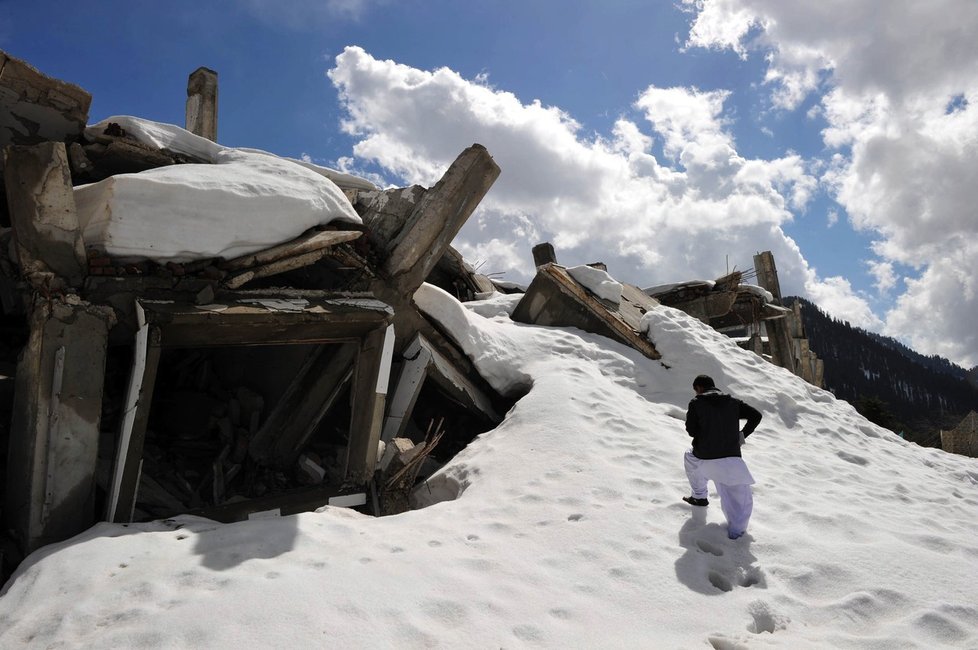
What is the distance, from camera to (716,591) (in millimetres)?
3836

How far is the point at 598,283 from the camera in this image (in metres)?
10.6

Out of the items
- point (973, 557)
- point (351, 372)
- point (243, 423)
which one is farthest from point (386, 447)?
point (973, 557)

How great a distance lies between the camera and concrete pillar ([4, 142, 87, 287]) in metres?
4.47

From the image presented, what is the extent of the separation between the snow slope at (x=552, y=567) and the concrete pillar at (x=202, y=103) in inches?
313

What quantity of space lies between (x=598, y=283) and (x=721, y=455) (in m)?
6.07

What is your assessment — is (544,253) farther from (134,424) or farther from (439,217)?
(134,424)

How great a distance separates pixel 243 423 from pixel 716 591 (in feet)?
18.7

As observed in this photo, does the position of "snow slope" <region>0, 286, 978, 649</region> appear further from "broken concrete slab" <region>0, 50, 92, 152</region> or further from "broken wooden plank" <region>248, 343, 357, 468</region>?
"broken concrete slab" <region>0, 50, 92, 152</region>

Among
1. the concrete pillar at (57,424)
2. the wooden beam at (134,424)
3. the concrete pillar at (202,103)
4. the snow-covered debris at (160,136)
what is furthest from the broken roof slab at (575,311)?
the concrete pillar at (57,424)

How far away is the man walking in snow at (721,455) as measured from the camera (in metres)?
4.63

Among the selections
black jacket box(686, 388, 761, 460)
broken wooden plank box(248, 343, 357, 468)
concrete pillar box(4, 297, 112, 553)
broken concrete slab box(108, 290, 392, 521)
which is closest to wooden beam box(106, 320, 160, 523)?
broken concrete slab box(108, 290, 392, 521)

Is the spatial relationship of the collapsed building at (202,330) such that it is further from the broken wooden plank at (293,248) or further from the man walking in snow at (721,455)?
the man walking in snow at (721,455)

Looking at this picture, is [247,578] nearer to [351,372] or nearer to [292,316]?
[292,316]

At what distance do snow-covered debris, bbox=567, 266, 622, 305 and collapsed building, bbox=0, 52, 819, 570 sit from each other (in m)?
3.08
